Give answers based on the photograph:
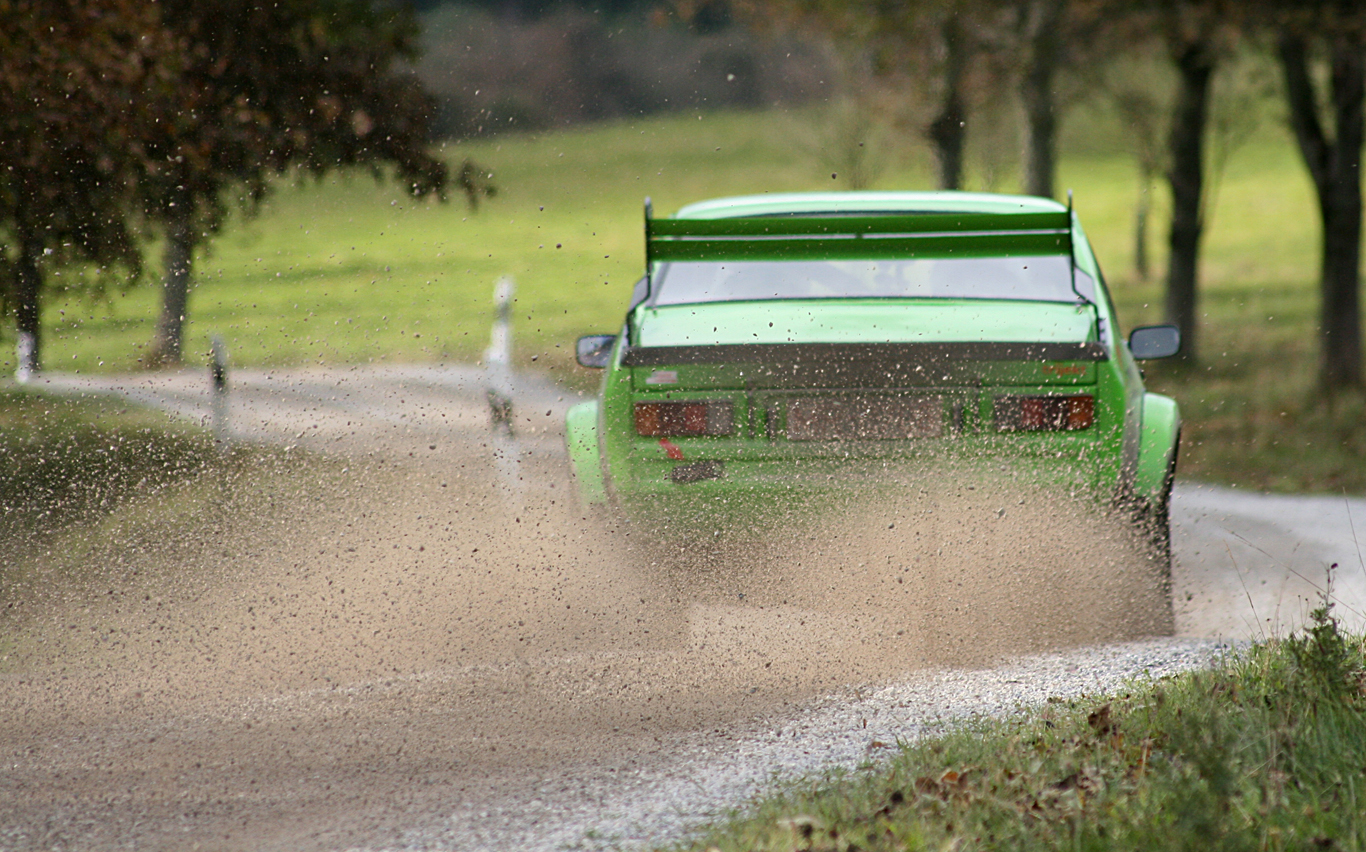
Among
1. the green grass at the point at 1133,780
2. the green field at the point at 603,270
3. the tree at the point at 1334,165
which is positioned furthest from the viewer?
the tree at the point at 1334,165

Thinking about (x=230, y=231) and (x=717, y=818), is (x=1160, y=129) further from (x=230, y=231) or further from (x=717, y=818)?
(x=717, y=818)

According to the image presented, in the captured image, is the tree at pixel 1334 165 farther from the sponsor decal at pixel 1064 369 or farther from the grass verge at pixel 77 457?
the grass verge at pixel 77 457

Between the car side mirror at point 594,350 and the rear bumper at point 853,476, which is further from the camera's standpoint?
the car side mirror at point 594,350

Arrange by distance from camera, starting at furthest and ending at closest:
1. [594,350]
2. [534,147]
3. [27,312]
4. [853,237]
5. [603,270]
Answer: [603,270], [534,147], [27,312], [594,350], [853,237]

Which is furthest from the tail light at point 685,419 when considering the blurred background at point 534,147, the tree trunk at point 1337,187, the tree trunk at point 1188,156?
the tree trunk at point 1188,156

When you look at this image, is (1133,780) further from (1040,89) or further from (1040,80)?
(1040,89)

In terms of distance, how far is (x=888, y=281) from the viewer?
19.6 feet

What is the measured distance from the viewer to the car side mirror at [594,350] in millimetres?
6277

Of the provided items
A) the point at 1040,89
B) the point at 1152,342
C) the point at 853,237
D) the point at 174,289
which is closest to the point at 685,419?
the point at 853,237

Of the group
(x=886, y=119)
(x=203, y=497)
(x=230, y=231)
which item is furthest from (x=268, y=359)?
(x=203, y=497)

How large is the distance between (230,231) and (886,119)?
1130 centimetres

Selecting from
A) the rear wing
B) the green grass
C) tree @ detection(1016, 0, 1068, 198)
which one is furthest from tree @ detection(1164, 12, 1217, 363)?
the green grass

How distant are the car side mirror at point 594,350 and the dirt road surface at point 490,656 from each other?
1.62 feet

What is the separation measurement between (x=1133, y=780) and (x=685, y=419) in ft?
7.16
